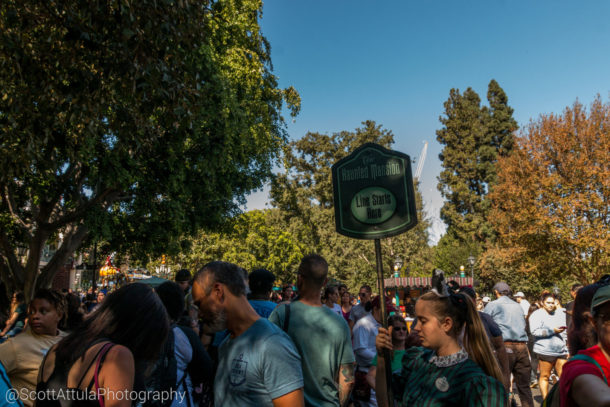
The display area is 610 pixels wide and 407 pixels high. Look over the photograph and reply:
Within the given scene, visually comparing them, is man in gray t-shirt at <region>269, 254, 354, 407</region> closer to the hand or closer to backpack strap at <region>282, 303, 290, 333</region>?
backpack strap at <region>282, 303, 290, 333</region>

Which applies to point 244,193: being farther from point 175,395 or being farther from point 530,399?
Answer: point 175,395

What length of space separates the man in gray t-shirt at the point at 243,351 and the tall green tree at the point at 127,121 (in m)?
4.04

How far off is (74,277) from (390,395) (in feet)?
160

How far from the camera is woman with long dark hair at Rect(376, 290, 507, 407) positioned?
239cm

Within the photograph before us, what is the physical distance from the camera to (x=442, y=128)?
47031mm

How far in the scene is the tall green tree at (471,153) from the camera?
43.6 meters

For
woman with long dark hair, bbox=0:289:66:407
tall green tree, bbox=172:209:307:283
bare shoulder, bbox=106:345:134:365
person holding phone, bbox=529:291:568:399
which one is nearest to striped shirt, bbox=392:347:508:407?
bare shoulder, bbox=106:345:134:365

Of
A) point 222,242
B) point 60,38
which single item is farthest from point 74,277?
point 60,38

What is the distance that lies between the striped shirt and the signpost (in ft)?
4.39

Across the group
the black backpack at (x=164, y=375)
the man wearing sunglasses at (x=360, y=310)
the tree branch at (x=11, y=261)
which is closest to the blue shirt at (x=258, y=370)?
the black backpack at (x=164, y=375)

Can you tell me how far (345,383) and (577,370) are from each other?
6.31 ft

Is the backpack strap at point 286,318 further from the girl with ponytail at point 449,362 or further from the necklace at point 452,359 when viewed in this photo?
the necklace at point 452,359

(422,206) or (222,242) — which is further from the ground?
(422,206)

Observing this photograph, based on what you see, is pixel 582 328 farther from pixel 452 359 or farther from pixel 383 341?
pixel 383 341
